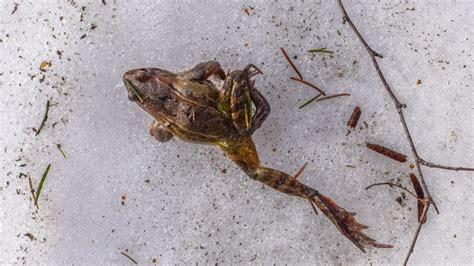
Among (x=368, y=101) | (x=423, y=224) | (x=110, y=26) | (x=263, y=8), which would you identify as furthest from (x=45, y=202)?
(x=423, y=224)

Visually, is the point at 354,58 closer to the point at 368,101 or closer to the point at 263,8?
the point at 368,101

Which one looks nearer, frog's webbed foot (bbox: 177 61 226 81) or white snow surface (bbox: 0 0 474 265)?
frog's webbed foot (bbox: 177 61 226 81)

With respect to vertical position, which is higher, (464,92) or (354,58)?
(354,58)

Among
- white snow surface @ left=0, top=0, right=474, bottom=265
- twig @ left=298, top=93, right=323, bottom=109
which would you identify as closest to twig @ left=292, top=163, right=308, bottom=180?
white snow surface @ left=0, top=0, right=474, bottom=265

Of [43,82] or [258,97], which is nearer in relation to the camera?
[258,97]

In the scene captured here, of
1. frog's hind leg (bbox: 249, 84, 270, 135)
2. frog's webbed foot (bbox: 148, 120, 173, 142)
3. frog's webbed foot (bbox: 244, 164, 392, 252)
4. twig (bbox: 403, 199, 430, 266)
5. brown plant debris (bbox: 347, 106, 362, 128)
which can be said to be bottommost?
twig (bbox: 403, 199, 430, 266)

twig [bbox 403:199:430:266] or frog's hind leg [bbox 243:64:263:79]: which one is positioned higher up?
frog's hind leg [bbox 243:64:263:79]

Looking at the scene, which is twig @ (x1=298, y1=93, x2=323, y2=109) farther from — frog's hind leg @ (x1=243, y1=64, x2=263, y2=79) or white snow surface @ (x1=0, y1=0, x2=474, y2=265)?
frog's hind leg @ (x1=243, y1=64, x2=263, y2=79)

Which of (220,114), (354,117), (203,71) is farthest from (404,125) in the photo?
(203,71)
